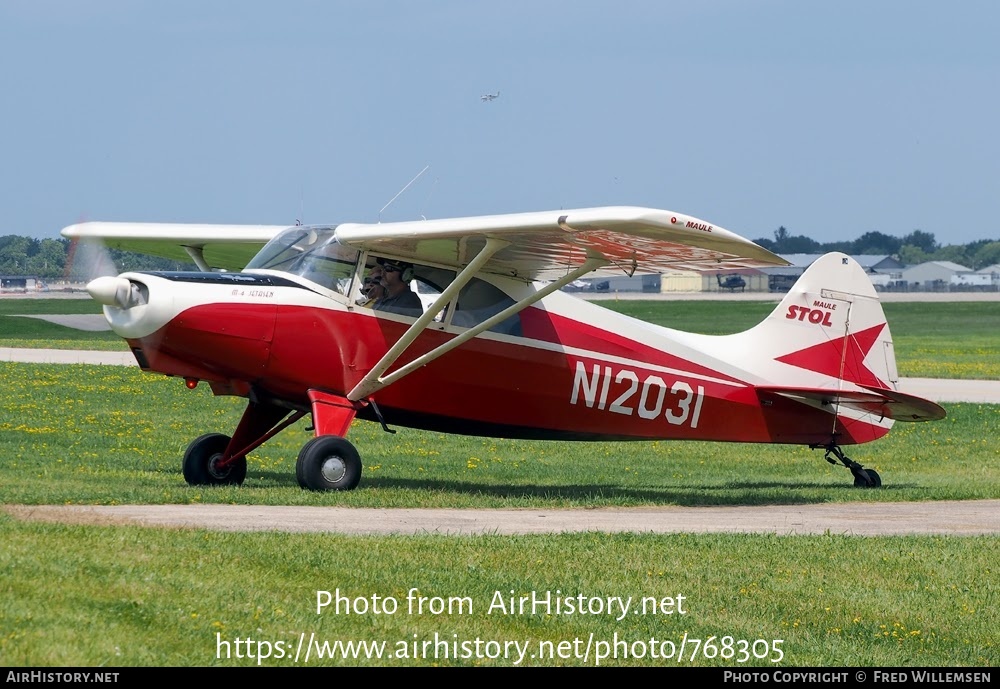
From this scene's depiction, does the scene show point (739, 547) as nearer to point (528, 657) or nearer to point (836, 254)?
point (528, 657)

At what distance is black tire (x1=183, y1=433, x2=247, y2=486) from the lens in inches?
614

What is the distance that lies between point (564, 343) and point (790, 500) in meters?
3.36

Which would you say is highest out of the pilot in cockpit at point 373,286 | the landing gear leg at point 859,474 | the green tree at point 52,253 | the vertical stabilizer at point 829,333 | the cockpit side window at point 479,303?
the green tree at point 52,253

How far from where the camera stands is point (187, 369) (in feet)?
46.6

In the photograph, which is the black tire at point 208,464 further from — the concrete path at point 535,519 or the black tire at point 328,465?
the concrete path at point 535,519

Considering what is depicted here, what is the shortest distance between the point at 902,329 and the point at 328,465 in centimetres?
5905

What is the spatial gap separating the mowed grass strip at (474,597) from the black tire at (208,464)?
515cm

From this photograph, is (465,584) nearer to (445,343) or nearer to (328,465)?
(328,465)

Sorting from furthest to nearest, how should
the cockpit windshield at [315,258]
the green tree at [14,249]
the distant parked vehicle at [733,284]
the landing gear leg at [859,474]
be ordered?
the distant parked vehicle at [733,284], the green tree at [14,249], the landing gear leg at [859,474], the cockpit windshield at [315,258]

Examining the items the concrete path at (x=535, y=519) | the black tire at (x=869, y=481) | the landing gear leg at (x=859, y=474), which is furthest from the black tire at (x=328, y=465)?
the black tire at (x=869, y=481)

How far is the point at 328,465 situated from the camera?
14406 millimetres

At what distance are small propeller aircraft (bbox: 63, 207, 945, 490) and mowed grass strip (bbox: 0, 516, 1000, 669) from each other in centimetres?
356

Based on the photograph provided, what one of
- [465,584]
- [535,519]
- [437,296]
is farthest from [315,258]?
[465,584]

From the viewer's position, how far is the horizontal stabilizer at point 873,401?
16.7 metres
